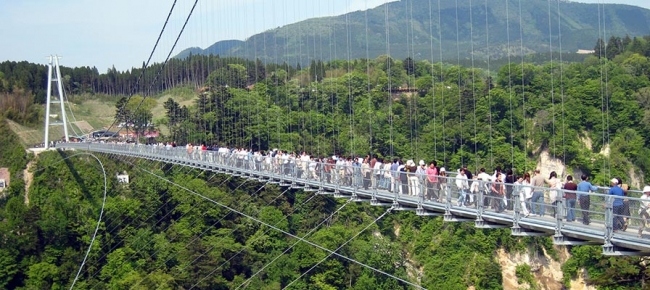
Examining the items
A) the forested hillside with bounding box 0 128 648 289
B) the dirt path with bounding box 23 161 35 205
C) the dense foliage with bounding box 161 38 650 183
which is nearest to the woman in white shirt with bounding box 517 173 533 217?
the forested hillside with bounding box 0 128 648 289

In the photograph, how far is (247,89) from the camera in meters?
61.8

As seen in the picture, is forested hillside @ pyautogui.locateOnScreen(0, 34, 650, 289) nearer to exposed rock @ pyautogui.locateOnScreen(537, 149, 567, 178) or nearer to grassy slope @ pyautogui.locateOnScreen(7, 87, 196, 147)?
exposed rock @ pyautogui.locateOnScreen(537, 149, 567, 178)

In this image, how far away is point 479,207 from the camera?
14117mm

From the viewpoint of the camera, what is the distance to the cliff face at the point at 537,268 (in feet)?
173

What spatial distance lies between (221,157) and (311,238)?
21532 millimetres

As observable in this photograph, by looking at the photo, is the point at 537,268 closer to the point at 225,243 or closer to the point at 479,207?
the point at 225,243

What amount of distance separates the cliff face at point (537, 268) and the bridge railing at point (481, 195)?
30.4 m

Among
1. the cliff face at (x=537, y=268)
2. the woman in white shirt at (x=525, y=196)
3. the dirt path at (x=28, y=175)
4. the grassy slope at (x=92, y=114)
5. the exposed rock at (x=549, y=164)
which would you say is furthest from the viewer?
the grassy slope at (x=92, y=114)

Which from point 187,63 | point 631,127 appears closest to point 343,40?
point 187,63

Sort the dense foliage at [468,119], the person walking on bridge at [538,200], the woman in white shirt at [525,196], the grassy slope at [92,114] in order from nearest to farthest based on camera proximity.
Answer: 1. the person walking on bridge at [538,200]
2. the woman in white shirt at [525,196]
3. the dense foliage at [468,119]
4. the grassy slope at [92,114]

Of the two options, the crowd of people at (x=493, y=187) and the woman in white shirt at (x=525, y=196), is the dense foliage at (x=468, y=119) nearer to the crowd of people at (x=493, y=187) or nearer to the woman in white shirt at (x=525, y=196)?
the crowd of people at (x=493, y=187)

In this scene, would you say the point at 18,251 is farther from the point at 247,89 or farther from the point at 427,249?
the point at 427,249

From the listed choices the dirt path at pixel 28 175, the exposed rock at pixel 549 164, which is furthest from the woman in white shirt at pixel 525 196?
the dirt path at pixel 28 175

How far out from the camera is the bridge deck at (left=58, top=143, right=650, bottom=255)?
1126cm
